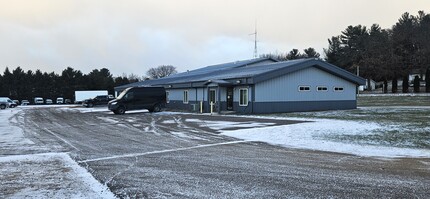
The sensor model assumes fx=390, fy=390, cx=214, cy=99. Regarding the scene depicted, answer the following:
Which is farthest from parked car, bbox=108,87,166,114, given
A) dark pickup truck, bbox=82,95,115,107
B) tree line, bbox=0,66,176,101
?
tree line, bbox=0,66,176,101

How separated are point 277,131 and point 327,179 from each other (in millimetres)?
8544

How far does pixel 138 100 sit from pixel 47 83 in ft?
212

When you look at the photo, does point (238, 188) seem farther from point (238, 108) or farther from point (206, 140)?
point (238, 108)

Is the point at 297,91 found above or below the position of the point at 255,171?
above

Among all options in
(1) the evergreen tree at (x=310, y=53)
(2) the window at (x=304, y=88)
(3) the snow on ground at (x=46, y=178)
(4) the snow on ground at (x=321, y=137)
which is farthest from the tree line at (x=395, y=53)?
(3) the snow on ground at (x=46, y=178)

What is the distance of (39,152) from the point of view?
1107cm

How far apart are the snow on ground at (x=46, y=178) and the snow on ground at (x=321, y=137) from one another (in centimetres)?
697

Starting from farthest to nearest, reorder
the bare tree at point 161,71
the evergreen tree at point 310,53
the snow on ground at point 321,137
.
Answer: the bare tree at point 161,71 → the evergreen tree at point 310,53 → the snow on ground at point 321,137

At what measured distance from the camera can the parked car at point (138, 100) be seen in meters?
32.3

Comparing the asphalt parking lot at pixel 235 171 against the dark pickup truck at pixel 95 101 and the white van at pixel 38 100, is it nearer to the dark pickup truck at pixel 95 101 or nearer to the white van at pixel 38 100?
the dark pickup truck at pixel 95 101

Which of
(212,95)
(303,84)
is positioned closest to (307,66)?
(303,84)

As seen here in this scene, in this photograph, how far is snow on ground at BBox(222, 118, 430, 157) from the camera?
11328mm

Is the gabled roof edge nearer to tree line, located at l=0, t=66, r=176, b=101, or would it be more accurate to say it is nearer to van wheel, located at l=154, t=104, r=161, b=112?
van wheel, located at l=154, t=104, r=161, b=112

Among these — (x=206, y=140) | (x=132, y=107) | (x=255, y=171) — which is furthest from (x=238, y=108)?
(x=255, y=171)
